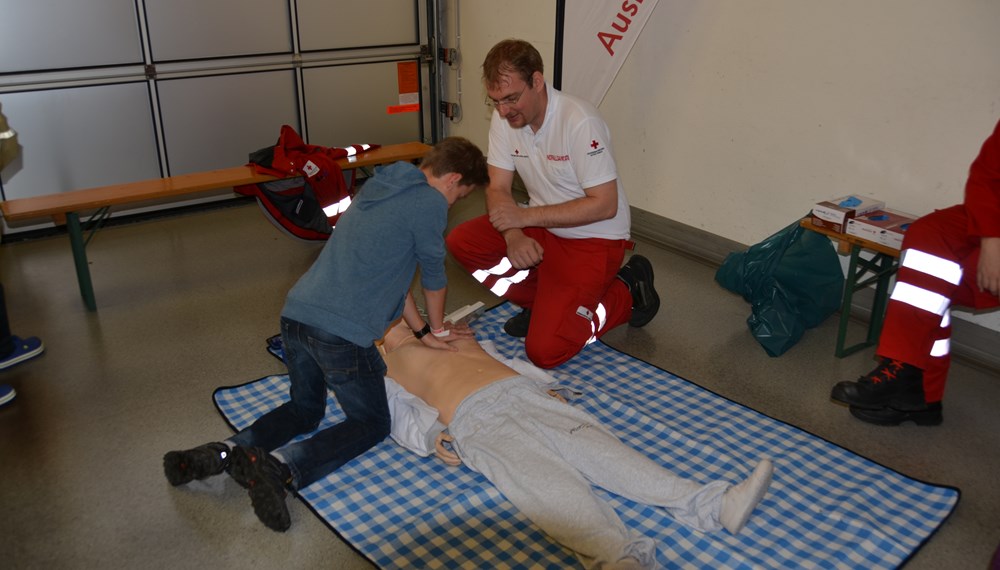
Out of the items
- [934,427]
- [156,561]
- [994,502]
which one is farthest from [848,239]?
[156,561]

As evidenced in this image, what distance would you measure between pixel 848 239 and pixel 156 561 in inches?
103

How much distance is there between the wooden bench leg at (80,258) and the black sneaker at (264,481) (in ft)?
6.07

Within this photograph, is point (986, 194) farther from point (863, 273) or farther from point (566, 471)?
point (566, 471)

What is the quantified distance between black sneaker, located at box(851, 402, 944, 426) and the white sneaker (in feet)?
2.96

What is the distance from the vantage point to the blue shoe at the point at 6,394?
291cm

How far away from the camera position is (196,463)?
231 centimetres

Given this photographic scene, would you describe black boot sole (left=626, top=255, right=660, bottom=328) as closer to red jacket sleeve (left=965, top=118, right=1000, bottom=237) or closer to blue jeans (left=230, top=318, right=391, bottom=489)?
red jacket sleeve (left=965, top=118, right=1000, bottom=237)

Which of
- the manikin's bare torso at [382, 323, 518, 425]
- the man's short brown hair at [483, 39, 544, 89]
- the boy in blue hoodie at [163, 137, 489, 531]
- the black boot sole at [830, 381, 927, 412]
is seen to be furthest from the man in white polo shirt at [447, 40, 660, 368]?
the black boot sole at [830, 381, 927, 412]

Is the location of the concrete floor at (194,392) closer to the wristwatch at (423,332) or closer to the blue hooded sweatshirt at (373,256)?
the blue hooded sweatshirt at (373,256)

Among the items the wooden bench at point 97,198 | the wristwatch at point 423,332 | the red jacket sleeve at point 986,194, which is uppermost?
the red jacket sleeve at point 986,194

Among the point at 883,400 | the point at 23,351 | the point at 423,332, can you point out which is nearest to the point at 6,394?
the point at 23,351

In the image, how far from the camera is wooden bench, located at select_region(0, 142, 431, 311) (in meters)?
3.62

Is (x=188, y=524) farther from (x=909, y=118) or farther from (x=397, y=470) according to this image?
(x=909, y=118)

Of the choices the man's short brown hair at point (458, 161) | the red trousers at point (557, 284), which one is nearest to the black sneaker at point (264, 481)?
the man's short brown hair at point (458, 161)
